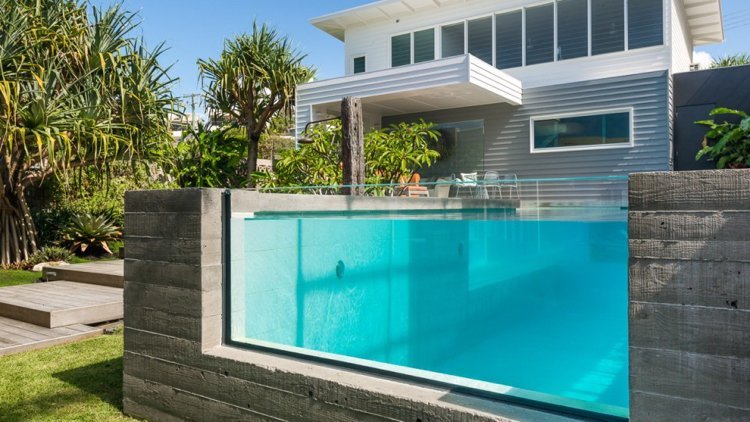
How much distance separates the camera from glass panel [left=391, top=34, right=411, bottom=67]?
12938 millimetres

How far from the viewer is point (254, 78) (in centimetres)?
1312

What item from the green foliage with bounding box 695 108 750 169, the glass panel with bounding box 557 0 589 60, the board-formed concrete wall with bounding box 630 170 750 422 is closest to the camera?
the board-formed concrete wall with bounding box 630 170 750 422

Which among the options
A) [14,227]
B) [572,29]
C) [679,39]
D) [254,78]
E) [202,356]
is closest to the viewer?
[202,356]

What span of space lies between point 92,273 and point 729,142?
9371 millimetres

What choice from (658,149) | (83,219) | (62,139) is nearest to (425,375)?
(62,139)

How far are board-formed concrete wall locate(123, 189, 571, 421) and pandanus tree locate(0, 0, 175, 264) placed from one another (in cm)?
484

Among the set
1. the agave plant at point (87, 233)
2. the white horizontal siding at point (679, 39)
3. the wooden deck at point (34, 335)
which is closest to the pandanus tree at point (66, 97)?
the agave plant at point (87, 233)

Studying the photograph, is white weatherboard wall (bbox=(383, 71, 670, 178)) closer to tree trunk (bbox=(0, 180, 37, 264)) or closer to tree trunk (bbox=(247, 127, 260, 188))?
tree trunk (bbox=(247, 127, 260, 188))

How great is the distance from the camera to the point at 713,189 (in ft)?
5.39

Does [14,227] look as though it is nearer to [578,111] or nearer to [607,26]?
[578,111]

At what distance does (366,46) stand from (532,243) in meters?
11.2

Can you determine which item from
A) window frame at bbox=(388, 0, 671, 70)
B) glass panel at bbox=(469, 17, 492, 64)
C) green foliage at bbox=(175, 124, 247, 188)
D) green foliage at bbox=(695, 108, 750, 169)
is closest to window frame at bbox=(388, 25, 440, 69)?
window frame at bbox=(388, 0, 671, 70)

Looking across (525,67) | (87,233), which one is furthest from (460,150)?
(87,233)

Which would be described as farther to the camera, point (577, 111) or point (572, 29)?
point (572, 29)
